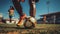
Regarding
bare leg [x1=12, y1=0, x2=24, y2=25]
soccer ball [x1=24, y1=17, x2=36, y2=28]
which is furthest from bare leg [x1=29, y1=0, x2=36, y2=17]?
bare leg [x1=12, y1=0, x2=24, y2=25]

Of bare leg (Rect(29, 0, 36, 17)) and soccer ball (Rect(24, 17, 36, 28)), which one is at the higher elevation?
bare leg (Rect(29, 0, 36, 17))

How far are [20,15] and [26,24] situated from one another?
226mm

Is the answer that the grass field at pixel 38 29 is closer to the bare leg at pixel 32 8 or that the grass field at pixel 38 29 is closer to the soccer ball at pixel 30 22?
the soccer ball at pixel 30 22

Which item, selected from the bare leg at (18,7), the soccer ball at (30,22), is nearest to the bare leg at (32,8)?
the soccer ball at (30,22)

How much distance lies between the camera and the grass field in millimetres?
4047

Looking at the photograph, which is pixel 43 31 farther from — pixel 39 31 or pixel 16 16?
pixel 16 16

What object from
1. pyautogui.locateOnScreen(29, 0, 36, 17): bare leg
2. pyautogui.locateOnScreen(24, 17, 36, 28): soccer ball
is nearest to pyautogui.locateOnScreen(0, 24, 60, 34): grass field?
pyautogui.locateOnScreen(24, 17, 36, 28): soccer ball

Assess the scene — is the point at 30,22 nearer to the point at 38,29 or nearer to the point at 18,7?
the point at 38,29

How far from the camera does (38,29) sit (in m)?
4.07

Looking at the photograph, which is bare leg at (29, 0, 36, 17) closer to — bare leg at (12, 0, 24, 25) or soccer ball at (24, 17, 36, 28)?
soccer ball at (24, 17, 36, 28)

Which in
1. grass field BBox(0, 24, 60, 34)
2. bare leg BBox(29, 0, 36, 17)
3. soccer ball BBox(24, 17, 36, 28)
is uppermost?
bare leg BBox(29, 0, 36, 17)

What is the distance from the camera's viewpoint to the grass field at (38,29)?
4.05 metres

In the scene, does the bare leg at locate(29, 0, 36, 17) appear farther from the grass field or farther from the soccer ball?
the grass field

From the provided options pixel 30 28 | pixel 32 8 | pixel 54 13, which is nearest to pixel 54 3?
pixel 54 13
